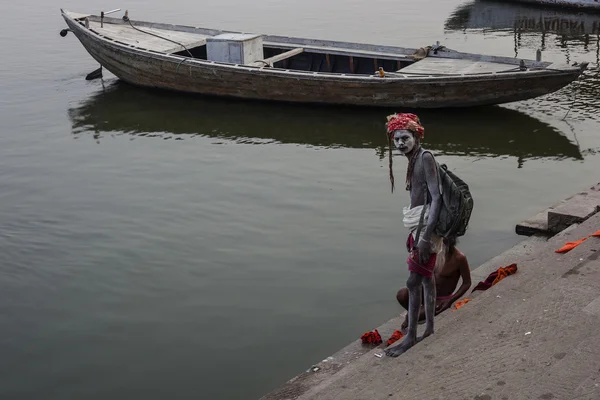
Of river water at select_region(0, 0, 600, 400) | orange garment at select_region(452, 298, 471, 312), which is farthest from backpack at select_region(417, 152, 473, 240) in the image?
river water at select_region(0, 0, 600, 400)

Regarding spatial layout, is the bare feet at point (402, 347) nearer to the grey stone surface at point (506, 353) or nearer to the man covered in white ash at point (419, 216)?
the man covered in white ash at point (419, 216)

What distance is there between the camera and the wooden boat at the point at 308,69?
13.6m

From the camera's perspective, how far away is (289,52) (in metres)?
15.9

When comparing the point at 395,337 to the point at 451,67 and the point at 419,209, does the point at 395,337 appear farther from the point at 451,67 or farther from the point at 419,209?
the point at 451,67

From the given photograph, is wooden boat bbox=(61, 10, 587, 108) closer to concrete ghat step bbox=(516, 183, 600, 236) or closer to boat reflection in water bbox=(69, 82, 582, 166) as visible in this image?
boat reflection in water bbox=(69, 82, 582, 166)

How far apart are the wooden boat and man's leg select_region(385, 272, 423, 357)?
848 cm

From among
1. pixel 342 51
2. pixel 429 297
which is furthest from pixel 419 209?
pixel 342 51

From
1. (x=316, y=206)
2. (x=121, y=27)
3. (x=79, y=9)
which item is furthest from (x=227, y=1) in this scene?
(x=316, y=206)

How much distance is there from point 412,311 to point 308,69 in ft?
37.4

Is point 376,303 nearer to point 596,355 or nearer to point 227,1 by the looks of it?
point 596,355

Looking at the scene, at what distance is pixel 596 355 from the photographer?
4.84 meters

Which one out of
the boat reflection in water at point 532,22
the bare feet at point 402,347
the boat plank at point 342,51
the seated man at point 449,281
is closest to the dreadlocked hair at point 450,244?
the seated man at point 449,281

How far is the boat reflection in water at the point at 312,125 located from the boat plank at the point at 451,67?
2.31 ft

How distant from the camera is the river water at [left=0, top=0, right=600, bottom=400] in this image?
286 inches
